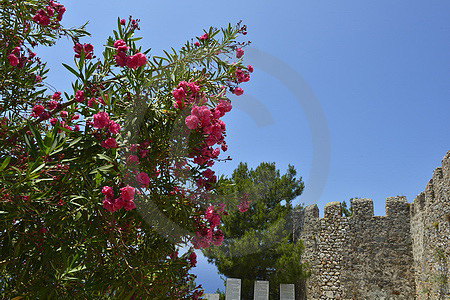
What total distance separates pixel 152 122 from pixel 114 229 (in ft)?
2.50

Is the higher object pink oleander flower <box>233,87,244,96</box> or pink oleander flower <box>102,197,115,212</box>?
pink oleander flower <box>233,87,244,96</box>

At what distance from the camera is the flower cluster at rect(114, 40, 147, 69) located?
2332mm

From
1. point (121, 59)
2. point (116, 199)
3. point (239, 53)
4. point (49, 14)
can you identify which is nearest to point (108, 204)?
point (116, 199)

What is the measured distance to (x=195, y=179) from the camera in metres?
2.60

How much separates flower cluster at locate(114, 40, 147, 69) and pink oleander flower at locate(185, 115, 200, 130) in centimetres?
50

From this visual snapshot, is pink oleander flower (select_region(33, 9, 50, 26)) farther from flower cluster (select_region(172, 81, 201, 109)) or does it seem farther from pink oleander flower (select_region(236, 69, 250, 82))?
pink oleander flower (select_region(236, 69, 250, 82))

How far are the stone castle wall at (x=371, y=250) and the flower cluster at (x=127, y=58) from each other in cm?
840

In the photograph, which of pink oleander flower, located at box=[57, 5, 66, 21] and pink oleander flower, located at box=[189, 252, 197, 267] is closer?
pink oleander flower, located at box=[189, 252, 197, 267]

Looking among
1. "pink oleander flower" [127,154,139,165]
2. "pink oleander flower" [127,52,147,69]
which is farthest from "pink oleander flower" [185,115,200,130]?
"pink oleander flower" [127,52,147,69]

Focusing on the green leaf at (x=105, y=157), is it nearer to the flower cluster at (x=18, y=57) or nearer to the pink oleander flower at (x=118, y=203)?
the pink oleander flower at (x=118, y=203)

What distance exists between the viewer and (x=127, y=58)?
2.37m

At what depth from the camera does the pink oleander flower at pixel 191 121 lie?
7.41 feet

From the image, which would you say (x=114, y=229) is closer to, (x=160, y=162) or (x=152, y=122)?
(x=160, y=162)

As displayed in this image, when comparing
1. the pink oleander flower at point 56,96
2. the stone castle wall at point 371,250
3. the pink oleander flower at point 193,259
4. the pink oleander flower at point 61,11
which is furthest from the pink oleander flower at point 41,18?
the stone castle wall at point 371,250
